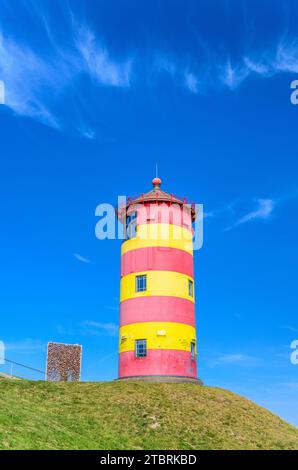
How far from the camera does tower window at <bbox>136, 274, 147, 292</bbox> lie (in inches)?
1591

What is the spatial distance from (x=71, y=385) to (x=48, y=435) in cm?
1233

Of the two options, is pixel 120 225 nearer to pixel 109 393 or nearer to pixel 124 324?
pixel 124 324

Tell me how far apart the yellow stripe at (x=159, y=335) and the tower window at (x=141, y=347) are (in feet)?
0.85

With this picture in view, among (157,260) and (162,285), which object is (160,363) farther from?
(157,260)

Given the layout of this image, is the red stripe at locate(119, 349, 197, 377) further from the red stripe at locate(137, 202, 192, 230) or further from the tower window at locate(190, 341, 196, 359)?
the red stripe at locate(137, 202, 192, 230)

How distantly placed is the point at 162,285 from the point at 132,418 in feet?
39.0

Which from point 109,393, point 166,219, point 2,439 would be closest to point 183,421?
point 109,393

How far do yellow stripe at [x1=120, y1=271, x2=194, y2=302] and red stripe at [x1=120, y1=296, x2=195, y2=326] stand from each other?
1.29 feet

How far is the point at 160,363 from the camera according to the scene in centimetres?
3844

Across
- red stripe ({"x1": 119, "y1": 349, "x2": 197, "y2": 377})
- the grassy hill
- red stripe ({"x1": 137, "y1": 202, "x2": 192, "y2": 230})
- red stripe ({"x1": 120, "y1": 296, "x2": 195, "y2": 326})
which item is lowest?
the grassy hill

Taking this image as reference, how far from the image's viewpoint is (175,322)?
39.4 m

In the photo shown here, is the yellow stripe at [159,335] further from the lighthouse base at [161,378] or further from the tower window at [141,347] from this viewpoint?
the lighthouse base at [161,378]

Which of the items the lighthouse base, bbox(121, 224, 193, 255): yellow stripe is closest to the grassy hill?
the lighthouse base

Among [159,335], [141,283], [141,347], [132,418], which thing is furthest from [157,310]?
[132,418]
